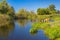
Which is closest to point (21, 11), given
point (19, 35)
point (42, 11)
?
point (42, 11)

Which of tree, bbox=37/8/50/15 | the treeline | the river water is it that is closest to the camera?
the river water

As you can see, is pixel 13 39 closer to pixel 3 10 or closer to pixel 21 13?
pixel 3 10

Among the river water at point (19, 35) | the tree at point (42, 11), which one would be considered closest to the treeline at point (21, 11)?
the tree at point (42, 11)

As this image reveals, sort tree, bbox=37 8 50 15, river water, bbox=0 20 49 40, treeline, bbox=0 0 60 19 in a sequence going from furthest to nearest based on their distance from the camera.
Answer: tree, bbox=37 8 50 15
treeline, bbox=0 0 60 19
river water, bbox=0 20 49 40

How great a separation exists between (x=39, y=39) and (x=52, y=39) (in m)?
2.74

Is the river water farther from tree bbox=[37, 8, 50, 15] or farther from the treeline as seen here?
tree bbox=[37, 8, 50, 15]

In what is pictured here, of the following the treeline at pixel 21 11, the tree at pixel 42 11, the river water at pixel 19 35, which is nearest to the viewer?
the river water at pixel 19 35

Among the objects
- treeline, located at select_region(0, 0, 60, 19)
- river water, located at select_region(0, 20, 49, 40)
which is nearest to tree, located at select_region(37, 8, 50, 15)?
treeline, located at select_region(0, 0, 60, 19)

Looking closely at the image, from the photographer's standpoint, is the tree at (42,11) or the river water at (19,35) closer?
the river water at (19,35)

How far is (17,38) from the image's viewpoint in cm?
3066

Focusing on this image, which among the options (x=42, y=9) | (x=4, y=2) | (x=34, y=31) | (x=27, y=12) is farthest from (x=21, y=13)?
(x=34, y=31)

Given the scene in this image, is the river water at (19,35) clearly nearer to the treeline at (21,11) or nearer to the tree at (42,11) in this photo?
the treeline at (21,11)

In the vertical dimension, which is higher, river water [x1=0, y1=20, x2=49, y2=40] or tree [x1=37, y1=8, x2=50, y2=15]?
tree [x1=37, y1=8, x2=50, y2=15]

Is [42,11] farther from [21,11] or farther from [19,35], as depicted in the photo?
[19,35]
